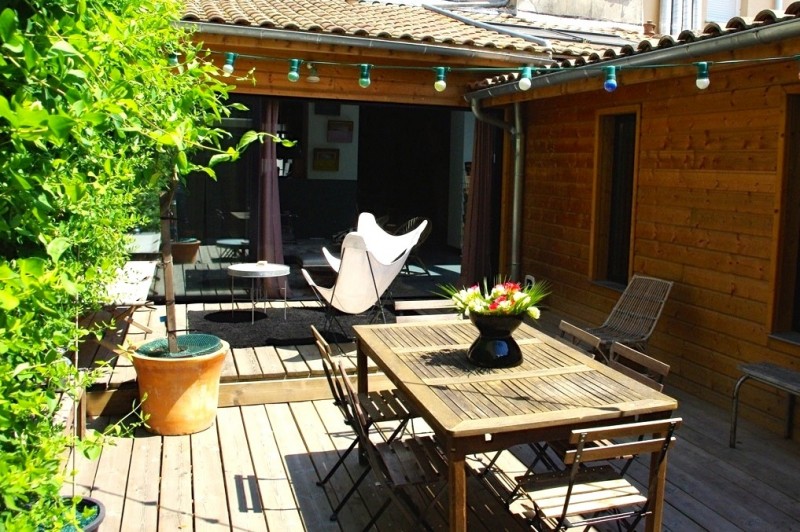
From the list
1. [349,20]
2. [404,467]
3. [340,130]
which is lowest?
[404,467]

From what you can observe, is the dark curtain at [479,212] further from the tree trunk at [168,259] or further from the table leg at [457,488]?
the table leg at [457,488]

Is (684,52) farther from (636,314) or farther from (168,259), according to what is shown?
(168,259)

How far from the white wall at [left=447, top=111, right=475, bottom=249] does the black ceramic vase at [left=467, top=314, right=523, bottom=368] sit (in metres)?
8.38

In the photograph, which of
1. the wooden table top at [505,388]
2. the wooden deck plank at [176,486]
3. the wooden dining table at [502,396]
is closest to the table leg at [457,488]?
the wooden dining table at [502,396]

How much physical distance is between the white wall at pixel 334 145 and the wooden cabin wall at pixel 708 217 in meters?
5.24

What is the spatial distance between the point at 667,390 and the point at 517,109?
347 centimetres

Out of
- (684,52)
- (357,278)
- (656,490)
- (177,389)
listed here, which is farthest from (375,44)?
(656,490)

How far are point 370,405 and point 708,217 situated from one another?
2995 mm

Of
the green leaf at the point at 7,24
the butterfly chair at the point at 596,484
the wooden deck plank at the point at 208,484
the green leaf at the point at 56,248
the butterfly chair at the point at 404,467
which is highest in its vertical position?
the green leaf at the point at 7,24

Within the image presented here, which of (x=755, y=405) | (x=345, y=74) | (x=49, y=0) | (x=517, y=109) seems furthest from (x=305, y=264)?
(x=49, y=0)

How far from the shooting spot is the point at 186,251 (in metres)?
7.93

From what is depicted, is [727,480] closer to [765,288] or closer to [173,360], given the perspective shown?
[765,288]

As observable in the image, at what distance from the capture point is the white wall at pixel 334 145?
1178 cm

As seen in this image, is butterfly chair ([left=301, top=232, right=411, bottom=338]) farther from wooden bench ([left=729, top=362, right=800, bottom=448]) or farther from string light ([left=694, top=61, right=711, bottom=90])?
wooden bench ([left=729, top=362, right=800, bottom=448])
